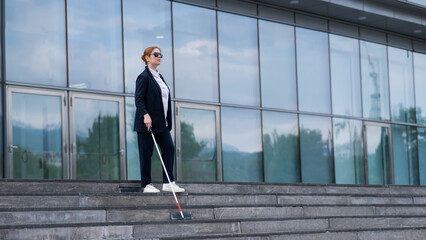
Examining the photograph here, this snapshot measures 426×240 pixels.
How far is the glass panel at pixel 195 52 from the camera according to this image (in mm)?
15602

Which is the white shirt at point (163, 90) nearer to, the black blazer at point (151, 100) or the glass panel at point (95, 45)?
the black blazer at point (151, 100)

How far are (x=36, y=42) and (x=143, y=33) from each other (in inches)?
102

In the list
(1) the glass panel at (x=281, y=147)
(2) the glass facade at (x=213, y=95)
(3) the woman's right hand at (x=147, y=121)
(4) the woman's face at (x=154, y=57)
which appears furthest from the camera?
(1) the glass panel at (x=281, y=147)

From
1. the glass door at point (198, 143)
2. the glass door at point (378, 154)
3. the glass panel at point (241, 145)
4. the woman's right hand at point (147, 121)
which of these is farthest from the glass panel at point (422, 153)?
the woman's right hand at point (147, 121)

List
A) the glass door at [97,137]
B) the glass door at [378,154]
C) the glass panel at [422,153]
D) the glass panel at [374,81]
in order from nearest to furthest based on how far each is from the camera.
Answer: the glass door at [97,137] < the glass door at [378,154] < the glass panel at [374,81] < the glass panel at [422,153]

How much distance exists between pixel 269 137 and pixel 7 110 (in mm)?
6812

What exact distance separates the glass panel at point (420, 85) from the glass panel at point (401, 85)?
24 cm

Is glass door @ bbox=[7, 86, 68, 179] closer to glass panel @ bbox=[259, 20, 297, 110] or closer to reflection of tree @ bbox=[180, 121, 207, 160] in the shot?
reflection of tree @ bbox=[180, 121, 207, 160]

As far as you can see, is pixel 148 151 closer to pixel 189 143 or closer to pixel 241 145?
pixel 189 143

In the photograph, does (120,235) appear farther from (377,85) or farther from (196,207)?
(377,85)

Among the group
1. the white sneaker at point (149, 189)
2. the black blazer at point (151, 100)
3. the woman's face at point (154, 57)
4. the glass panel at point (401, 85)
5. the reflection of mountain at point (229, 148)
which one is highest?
the glass panel at point (401, 85)

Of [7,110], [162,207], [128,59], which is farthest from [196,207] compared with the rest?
[128,59]

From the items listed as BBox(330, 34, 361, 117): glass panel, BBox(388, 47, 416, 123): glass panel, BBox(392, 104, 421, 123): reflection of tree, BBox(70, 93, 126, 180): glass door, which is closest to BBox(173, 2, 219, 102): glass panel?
BBox(70, 93, 126, 180): glass door

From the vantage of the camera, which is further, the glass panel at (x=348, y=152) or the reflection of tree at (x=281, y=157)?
the glass panel at (x=348, y=152)
